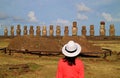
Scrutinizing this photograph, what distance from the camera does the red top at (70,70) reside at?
24.3 feet

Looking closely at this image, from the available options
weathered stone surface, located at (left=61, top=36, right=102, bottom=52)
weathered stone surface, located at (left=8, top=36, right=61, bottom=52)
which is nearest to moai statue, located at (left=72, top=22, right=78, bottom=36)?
weathered stone surface, located at (left=61, top=36, right=102, bottom=52)

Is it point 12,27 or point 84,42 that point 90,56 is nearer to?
point 84,42

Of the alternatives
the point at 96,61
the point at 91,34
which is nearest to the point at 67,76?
the point at 96,61

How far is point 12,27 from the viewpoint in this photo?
79.5m

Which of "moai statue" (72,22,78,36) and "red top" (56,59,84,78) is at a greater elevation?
"moai statue" (72,22,78,36)

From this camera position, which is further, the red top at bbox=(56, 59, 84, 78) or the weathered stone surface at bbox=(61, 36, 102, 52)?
the weathered stone surface at bbox=(61, 36, 102, 52)

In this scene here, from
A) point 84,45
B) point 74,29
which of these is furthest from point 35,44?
point 74,29

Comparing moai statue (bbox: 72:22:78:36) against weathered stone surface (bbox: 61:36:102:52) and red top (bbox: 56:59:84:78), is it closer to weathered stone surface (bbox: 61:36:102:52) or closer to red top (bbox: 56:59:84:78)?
weathered stone surface (bbox: 61:36:102:52)

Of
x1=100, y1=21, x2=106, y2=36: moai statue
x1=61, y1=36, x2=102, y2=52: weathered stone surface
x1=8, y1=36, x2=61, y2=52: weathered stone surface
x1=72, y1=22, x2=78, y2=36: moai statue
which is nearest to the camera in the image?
x1=8, y1=36, x2=61, y2=52: weathered stone surface

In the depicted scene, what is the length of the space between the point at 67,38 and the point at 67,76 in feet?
65.2

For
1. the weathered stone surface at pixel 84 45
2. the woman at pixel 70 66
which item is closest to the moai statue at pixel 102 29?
Answer: the weathered stone surface at pixel 84 45

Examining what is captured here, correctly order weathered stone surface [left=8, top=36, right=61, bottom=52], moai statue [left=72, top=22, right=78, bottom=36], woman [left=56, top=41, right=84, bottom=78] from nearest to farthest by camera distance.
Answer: woman [left=56, top=41, right=84, bottom=78] < weathered stone surface [left=8, top=36, right=61, bottom=52] < moai statue [left=72, top=22, right=78, bottom=36]

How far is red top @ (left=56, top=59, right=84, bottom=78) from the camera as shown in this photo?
292 inches

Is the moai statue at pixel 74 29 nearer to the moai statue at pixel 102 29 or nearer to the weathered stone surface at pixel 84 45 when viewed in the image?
the moai statue at pixel 102 29
